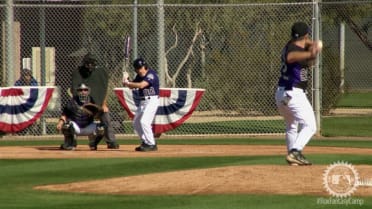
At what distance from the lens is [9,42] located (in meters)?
22.2

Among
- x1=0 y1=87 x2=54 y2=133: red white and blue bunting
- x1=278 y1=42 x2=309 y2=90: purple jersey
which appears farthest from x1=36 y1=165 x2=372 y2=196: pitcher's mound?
x1=0 y1=87 x2=54 y2=133: red white and blue bunting

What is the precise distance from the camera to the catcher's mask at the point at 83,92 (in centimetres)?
1859

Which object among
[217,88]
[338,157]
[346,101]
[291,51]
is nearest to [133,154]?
[338,157]

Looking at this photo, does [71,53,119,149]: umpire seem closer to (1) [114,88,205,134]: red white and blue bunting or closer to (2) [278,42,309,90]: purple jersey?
(1) [114,88,205,134]: red white and blue bunting

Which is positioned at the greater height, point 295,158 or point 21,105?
point 21,105

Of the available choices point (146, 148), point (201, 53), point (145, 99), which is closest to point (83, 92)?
point (145, 99)

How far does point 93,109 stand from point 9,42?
4304 millimetres

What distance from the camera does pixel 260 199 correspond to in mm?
11484

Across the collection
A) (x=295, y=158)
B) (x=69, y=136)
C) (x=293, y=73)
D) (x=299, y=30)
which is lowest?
(x=69, y=136)

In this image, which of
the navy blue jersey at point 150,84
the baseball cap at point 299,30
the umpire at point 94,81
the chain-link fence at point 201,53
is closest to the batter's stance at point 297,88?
the baseball cap at point 299,30

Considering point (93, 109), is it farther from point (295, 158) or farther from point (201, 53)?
point (201, 53)

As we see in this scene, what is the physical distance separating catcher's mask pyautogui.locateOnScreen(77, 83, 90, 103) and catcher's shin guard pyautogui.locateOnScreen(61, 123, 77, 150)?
1.72 ft

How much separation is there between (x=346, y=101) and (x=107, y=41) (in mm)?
13402

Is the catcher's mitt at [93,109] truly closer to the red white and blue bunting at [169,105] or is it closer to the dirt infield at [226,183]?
the red white and blue bunting at [169,105]
